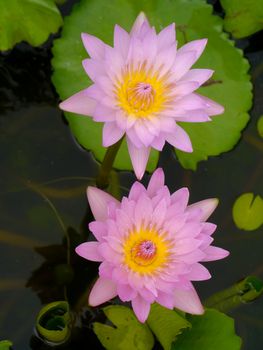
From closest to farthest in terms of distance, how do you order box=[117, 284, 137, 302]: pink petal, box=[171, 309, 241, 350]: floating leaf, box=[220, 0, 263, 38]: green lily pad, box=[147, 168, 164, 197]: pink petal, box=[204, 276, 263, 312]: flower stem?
box=[117, 284, 137, 302]: pink petal
box=[147, 168, 164, 197]: pink petal
box=[171, 309, 241, 350]: floating leaf
box=[204, 276, 263, 312]: flower stem
box=[220, 0, 263, 38]: green lily pad

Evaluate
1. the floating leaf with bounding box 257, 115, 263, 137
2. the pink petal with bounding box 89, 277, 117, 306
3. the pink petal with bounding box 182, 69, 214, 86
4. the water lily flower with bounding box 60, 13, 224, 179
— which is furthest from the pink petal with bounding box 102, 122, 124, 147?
the floating leaf with bounding box 257, 115, 263, 137

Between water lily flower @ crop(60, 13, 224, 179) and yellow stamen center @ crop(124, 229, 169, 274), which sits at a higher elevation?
water lily flower @ crop(60, 13, 224, 179)

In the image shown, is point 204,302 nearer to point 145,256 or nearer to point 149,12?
point 145,256

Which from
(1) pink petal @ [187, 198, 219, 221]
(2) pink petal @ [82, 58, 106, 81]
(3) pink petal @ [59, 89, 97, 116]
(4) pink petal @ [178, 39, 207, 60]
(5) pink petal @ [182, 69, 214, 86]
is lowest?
(1) pink petal @ [187, 198, 219, 221]

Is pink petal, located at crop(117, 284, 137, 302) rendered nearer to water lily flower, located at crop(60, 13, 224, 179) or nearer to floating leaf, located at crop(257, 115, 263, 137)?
water lily flower, located at crop(60, 13, 224, 179)

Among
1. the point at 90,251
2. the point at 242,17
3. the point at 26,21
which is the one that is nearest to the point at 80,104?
the point at 90,251

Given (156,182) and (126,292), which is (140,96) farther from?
(126,292)

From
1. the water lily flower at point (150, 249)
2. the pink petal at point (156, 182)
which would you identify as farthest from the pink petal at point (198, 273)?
the pink petal at point (156, 182)
